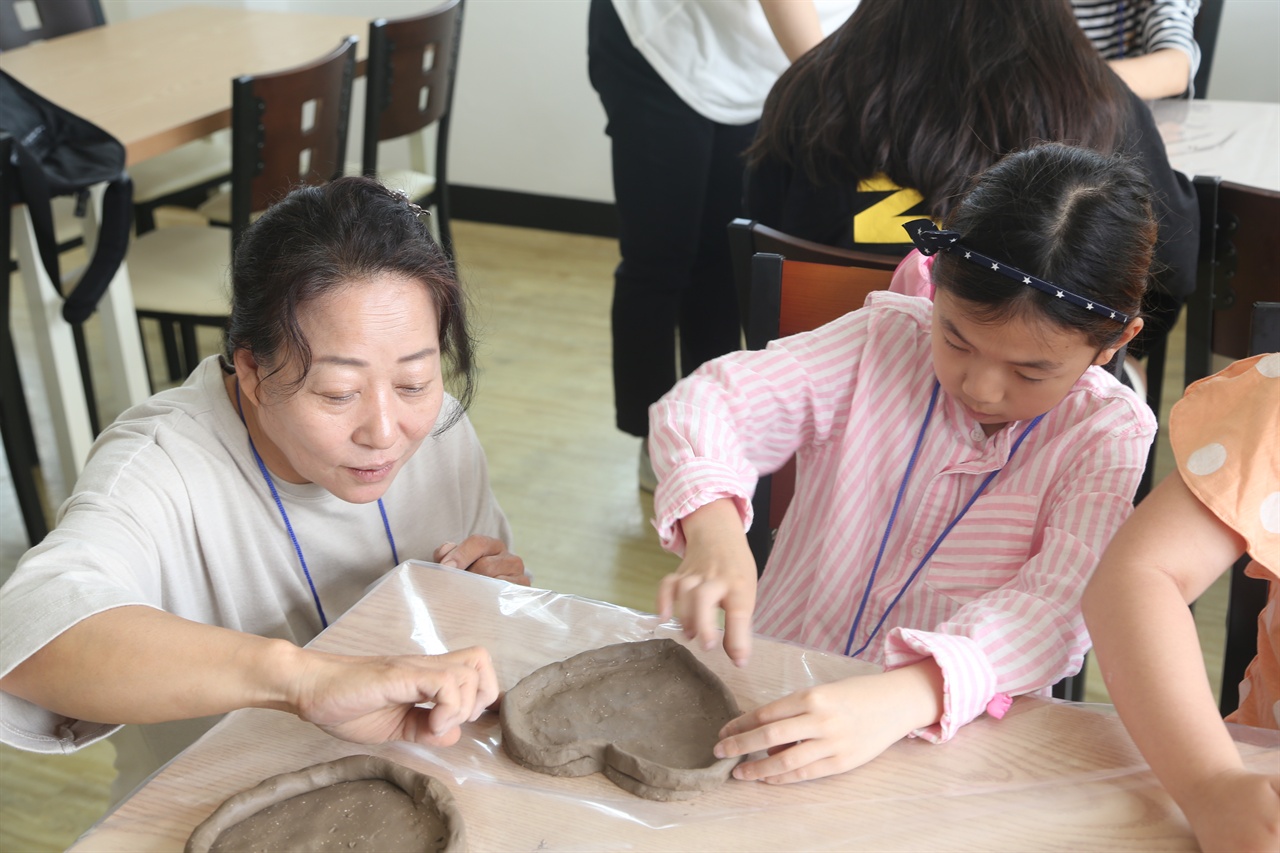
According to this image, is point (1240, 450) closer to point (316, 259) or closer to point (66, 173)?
point (316, 259)

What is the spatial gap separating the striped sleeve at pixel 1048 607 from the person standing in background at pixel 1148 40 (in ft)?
4.62

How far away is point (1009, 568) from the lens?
42.2 inches

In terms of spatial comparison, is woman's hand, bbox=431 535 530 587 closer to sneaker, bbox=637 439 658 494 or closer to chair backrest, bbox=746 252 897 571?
chair backrest, bbox=746 252 897 571

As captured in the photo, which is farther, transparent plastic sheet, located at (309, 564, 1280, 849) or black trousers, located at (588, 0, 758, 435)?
black trousers, located at (588, 0, 758, 435)

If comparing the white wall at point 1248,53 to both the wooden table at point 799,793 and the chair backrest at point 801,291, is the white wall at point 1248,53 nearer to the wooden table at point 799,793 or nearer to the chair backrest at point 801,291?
the chair backrest at point 801,291

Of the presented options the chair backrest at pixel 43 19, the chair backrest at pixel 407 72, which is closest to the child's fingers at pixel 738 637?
the chair backrest at pixel 407 72

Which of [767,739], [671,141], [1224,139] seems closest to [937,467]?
[767,739]

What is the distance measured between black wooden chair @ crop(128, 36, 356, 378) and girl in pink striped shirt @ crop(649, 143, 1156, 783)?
1.30m

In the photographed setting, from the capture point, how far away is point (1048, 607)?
0.89 metres

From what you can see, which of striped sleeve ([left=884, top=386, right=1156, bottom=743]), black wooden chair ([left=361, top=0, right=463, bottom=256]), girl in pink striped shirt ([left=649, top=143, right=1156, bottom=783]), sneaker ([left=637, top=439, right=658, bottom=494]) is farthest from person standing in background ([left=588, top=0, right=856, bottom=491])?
striped sleeve ([left=884, top=386, right=1156, bottom=743])

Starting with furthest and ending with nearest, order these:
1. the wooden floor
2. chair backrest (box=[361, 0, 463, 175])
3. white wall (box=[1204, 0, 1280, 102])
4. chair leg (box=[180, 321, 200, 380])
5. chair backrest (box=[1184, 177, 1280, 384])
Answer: white wall (box=[1204, 0, 1280, 102]), chair leg (box=[180, 321, 200, 380]), chair backrest (box=[361, 0, 463, 175]), the wooden floor, chair backrest (box=[1184, 177, 1280, 384])

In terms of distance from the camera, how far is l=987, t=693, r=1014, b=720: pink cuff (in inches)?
32.5

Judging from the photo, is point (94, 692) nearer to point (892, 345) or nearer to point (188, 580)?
point (188, 580)

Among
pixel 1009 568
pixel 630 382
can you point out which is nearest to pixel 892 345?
pixel 1009 568
